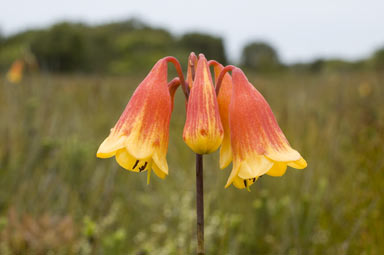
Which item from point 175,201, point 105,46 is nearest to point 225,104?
point 175,201

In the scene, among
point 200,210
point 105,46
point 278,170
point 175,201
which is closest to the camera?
point 200,210

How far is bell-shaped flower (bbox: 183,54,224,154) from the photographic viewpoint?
32.3 inches

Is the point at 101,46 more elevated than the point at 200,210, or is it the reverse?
the point at 101,46

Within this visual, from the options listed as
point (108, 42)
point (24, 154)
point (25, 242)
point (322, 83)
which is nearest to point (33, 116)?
point (24, 154)

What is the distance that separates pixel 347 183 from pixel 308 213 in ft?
3.17

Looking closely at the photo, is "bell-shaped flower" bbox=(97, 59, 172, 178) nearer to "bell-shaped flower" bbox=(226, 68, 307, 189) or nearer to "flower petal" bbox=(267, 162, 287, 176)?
"bell-shaped flower" bbox=(226, 68, 307, 189)

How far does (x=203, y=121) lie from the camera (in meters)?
0.83

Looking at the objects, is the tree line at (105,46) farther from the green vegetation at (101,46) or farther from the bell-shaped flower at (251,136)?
the bell-shaped flower at (251,136)

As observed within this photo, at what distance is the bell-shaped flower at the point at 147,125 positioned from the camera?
2.94 ft

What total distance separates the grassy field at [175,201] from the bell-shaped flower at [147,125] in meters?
0.54

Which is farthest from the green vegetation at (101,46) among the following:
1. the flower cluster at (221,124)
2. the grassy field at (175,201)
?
the flower cluster at (221,124)

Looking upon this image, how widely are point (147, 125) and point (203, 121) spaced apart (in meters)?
0.16

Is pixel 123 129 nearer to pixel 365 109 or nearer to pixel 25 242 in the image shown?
pixel 25 242

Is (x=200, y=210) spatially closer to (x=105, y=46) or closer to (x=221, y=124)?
(x=221, y=124)
